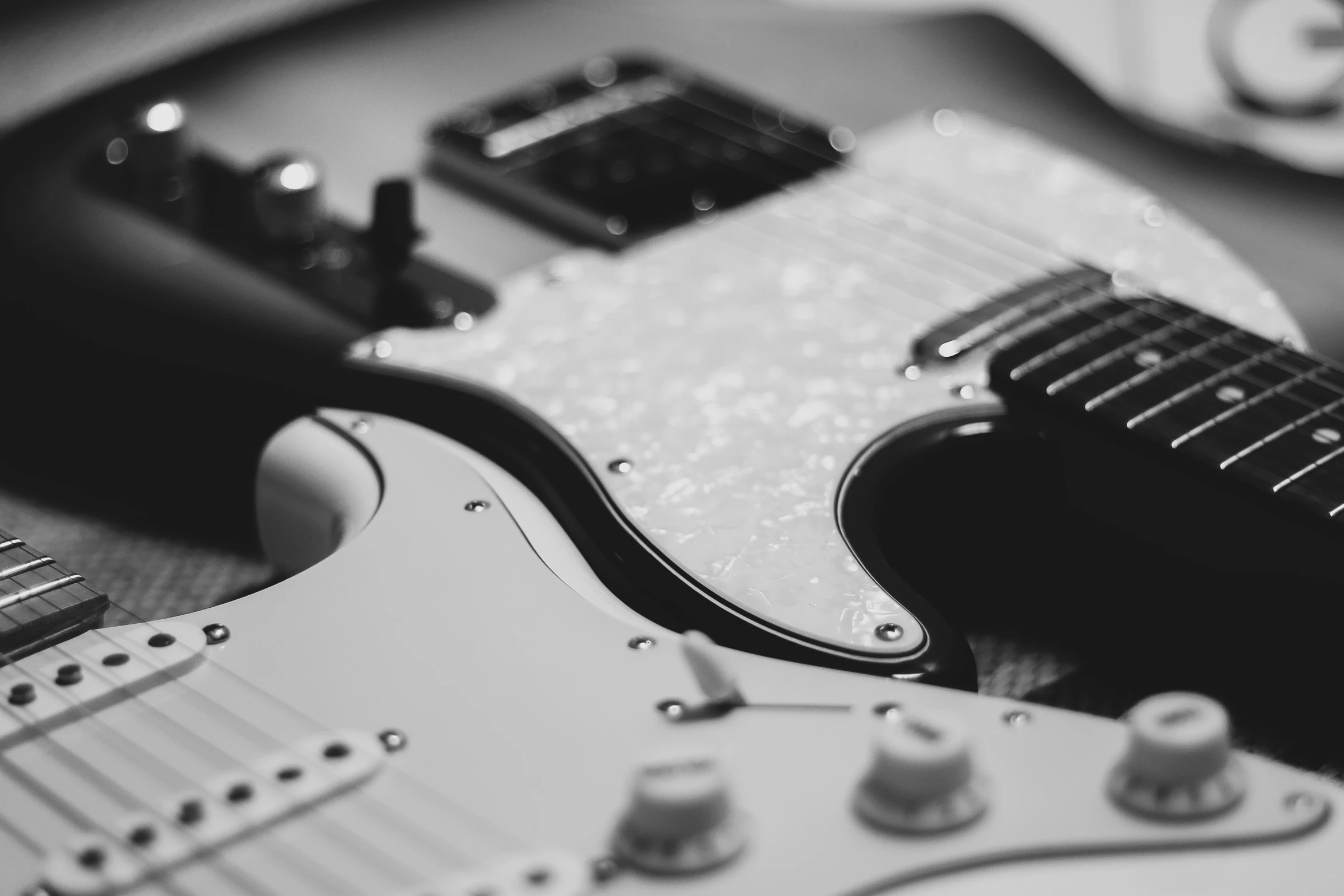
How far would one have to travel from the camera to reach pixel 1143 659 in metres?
0.86

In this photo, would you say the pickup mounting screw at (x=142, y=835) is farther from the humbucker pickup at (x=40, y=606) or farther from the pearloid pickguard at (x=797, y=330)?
the pearloid pickguard at (x=797, y=330)

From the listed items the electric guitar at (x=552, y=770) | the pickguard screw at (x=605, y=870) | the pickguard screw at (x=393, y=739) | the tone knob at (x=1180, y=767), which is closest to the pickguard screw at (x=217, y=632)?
the electric guitar at (x=552, y=770)

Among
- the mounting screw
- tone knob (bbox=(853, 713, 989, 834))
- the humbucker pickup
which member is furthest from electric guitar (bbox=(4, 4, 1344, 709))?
the humbucker pickup

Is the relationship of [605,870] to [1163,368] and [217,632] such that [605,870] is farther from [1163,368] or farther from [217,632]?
[1163,368]

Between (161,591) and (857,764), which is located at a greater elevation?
(857,764)

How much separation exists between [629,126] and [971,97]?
10.7 inches

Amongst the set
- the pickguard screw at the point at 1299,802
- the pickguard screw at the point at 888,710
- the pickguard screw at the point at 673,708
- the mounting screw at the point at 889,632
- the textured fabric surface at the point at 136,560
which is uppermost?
the pickguard screw at the point at 1299,802

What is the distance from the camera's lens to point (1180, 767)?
1.70 ft

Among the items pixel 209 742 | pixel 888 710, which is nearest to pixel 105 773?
pixel 209 742

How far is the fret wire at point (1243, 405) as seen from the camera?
2.46ft

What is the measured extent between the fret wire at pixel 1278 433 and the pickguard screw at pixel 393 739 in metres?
0.40

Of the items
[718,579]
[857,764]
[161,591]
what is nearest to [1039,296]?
[718,579]

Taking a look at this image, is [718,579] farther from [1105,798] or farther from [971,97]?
[971,97]

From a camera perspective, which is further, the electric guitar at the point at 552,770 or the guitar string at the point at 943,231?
the guitar string at the point at 943,231
